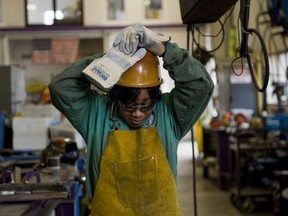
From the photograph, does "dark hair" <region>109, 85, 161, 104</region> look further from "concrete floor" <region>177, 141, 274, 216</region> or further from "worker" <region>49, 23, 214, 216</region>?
"concrete floor" <region>177, 141, 274, 216</region>

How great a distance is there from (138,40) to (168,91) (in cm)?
71

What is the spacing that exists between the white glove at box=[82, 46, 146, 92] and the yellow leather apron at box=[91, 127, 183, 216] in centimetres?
24

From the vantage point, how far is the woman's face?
1.52 m

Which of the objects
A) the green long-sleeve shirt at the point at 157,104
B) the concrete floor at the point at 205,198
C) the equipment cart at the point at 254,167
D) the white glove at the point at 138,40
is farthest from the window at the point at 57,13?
the white glove at the point at 138,40

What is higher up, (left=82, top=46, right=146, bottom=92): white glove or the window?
the window

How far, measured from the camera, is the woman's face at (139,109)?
1.52m

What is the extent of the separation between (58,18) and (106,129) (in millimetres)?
8614

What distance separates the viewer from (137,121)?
1.56 meters

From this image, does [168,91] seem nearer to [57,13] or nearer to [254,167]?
[254,167]

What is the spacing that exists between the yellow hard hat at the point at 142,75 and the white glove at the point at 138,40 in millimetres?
65

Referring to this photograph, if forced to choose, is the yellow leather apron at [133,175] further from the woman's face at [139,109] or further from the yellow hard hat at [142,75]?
the yellow hard hat at [142,75]

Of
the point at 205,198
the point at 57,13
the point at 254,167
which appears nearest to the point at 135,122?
the point at 254,167

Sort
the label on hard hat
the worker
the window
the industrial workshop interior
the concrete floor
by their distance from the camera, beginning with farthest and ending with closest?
1. the window
2. the concrete floor
3. the industrial workshop interior
4. the worker
5. the label on hard hat

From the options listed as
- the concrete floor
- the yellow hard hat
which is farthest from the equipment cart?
the yellow hard hat
